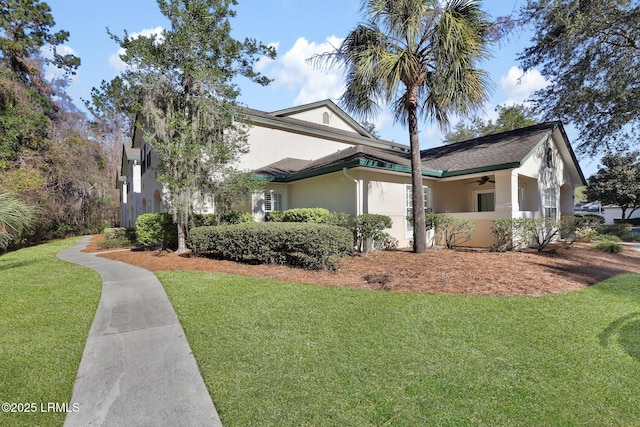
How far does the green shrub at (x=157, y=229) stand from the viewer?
12.6 meters

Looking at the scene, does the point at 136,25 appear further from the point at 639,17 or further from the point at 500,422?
the point at 639,17

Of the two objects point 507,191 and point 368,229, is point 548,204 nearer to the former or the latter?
point 507,191

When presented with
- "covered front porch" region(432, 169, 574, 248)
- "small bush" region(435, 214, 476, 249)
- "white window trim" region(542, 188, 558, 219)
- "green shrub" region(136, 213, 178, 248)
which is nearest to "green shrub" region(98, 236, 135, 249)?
"green shrub" region(136, 213, 178, 248)

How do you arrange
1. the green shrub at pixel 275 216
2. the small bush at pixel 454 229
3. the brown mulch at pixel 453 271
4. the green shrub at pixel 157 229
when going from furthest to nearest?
the green shrub at pixel 157 229 → the green shrub at pixel 275 216 → the small bush at pixel 454 229 → the brown mulch at pixel 453 271

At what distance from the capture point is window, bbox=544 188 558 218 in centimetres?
1419

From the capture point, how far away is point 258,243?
28.0 feet

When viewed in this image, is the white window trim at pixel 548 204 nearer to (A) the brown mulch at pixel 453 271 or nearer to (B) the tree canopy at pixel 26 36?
(A) the brown mulch at pixel 453 271

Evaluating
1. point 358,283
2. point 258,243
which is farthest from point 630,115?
point 258,243

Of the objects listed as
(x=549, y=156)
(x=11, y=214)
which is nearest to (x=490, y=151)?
(x=549, y=156)

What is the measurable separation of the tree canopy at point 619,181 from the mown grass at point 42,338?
35031 mm

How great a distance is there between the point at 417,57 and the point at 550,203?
10443 mm

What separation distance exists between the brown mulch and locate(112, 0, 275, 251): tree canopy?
9.90 feet

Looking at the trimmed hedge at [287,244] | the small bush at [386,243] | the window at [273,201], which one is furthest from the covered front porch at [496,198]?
the window at [273,201]

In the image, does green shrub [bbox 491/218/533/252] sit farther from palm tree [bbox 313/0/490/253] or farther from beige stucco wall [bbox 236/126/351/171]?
beige stucco wall [bbox 236/126/351/171]
